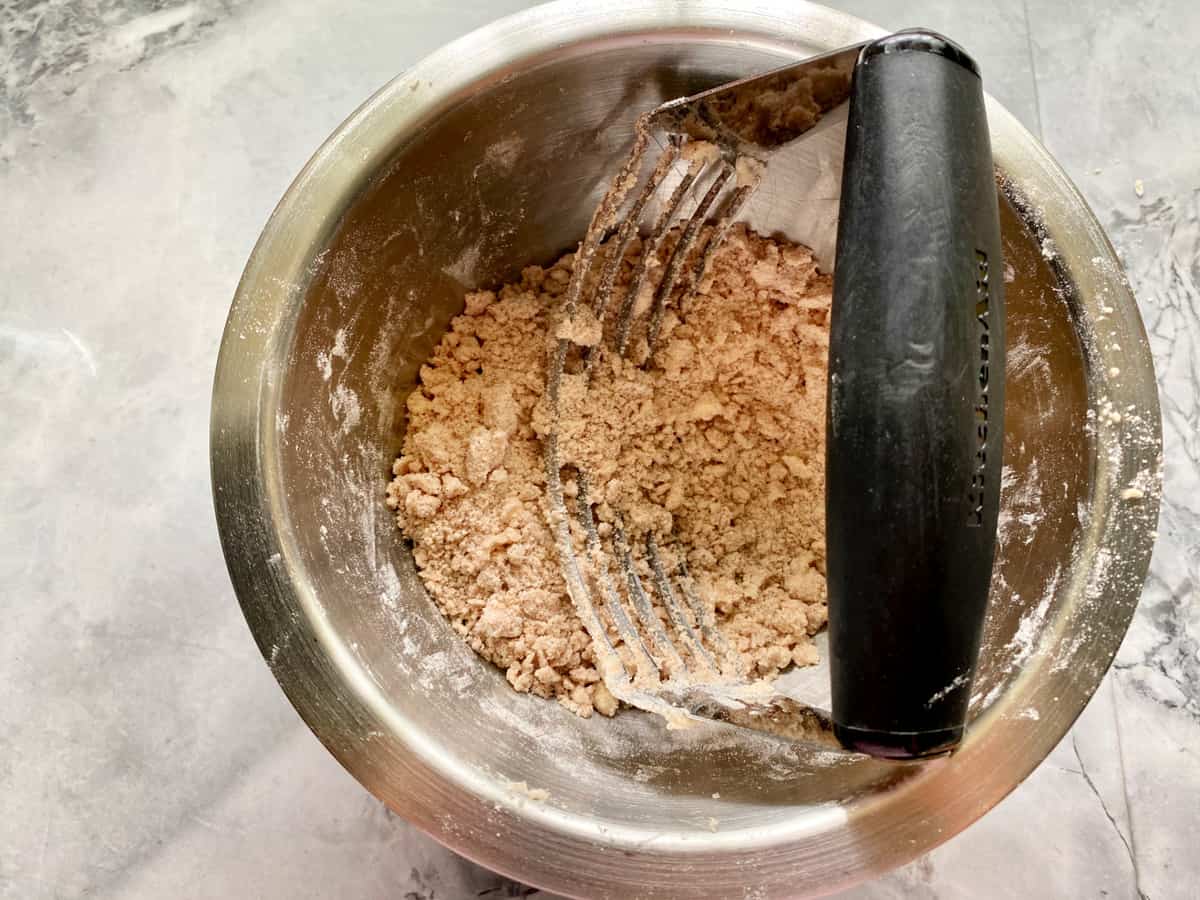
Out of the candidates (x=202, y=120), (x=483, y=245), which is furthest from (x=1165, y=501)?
(x=202, y=120)

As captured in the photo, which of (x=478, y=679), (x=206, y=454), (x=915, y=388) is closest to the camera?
(x=915, y=388)

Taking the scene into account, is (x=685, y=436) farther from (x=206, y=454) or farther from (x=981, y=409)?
(x=206, y=454)

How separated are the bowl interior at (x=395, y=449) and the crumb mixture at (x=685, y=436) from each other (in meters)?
0.05

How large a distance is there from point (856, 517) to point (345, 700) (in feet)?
1.10

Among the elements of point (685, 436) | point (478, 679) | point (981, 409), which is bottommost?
point (478, 679)

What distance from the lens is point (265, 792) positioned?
0.84 metres

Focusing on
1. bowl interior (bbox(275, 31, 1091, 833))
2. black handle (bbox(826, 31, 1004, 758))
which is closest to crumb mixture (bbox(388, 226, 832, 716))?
bowl interior (bbox(275, 31, 1091, 833))

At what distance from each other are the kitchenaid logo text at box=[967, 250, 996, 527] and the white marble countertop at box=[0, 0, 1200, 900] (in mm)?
517

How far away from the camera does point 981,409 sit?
1.49 ft

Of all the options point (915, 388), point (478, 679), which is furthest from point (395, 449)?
point (915, 388)

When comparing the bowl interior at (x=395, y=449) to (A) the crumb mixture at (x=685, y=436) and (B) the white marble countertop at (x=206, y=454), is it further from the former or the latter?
(B) the white marble countertop at (x=206, y=454)

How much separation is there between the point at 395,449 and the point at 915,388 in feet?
1.37

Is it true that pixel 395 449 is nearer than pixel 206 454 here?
Yes

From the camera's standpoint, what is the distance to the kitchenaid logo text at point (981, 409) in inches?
17.8
